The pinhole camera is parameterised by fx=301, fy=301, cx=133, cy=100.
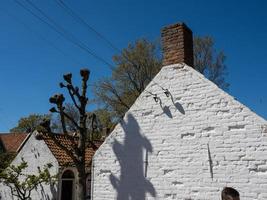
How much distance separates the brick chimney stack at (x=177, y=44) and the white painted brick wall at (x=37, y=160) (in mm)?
10115

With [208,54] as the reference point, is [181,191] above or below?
below

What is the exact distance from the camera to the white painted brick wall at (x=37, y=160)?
16156mm

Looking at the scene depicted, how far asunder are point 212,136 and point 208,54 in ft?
54.9

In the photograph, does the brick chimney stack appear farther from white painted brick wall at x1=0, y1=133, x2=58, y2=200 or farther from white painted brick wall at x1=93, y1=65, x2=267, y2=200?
white painted brick wall at x1=0, y1=133, x2=58, y2=200

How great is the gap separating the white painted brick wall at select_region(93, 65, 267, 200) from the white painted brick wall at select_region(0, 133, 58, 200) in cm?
810

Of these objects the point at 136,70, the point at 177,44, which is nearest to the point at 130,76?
the point at 136,70

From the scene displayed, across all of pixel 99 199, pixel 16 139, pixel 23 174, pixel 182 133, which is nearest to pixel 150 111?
pixel 182 133

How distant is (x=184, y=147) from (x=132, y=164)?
5.40 feet

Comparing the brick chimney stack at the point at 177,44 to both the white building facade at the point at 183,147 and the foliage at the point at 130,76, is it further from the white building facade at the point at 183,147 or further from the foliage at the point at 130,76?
the foliage at the point at 130,76

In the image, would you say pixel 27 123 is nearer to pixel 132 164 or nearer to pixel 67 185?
pixel 67 185

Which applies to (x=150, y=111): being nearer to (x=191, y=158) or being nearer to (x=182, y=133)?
(x=182, y=133)

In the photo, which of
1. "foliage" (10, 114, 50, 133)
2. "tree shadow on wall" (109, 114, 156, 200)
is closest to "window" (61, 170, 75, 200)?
"tree shadow on wall" (109, 114, 156, 200)

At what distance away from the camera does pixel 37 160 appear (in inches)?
669

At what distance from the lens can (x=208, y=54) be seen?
74.7 feet
